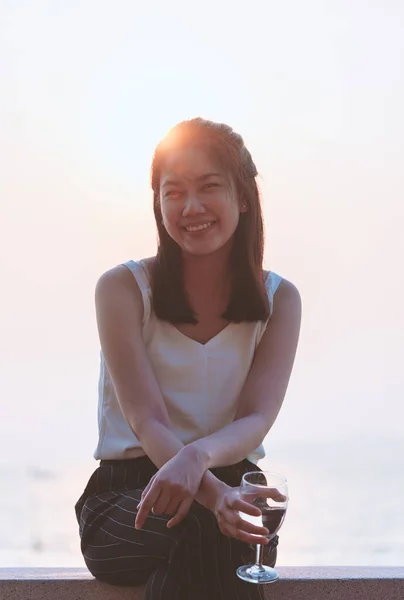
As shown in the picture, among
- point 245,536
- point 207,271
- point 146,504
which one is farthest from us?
Answer: point 207,271

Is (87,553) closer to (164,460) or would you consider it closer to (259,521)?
(164,460)

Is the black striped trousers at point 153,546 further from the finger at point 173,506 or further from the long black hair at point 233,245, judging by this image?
the long black hair at point 233,245

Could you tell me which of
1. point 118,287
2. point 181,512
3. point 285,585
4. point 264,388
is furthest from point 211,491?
point 118,287

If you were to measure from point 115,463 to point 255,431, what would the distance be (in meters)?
0.43

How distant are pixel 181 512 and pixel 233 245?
992 millimetres

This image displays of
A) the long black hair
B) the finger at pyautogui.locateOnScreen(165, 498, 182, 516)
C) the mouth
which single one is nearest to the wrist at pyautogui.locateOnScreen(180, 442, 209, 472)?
the finger at pyautogui.locateOnScreen(165, 498, 182, 516)

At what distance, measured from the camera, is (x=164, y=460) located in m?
2.31

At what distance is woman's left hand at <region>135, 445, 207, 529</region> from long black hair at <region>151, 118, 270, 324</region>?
0.64m

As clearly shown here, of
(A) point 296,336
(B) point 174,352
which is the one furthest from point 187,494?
(A) point 296,336

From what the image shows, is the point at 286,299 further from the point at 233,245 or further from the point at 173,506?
the point at 173,506

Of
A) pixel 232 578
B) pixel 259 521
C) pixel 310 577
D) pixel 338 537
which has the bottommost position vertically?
pixel 338 537

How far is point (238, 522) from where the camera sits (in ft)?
6.58

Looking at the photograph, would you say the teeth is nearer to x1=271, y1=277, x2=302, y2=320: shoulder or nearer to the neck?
the neck

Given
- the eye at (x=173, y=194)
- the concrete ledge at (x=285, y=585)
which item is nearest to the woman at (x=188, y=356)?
the eye at (x=173, y=194)
